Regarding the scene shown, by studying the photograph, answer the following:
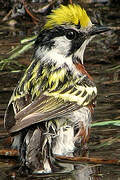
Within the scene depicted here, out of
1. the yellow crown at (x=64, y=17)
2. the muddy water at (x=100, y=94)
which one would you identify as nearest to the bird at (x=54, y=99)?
the yellow crown at (x=64, y=17)

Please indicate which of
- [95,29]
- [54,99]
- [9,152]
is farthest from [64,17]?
[9,152]

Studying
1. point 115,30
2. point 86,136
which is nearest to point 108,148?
point 86,136

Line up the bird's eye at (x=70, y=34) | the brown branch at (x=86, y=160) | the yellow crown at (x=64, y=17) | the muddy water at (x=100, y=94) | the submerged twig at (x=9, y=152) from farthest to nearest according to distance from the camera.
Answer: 1. the bird's eye at (x=70, y=34)
2. the yellow crown at (x=64, y=17)
3. the submerged twig at (x=9, y=152)
4. the brown branch at (x=86, y=160)
5. the muddy water at (x=100, y=94)

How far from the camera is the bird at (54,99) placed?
613 centimetres

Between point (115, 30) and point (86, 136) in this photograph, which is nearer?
point (86, 136)

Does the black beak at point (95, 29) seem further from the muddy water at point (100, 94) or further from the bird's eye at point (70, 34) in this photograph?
the muddy water at point (100, 94)

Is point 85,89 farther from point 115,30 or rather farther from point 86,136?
point 115,30

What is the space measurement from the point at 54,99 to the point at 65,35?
39.8 inches

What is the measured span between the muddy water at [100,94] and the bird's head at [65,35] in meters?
0.86

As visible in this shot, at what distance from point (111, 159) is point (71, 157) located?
0.43 metres

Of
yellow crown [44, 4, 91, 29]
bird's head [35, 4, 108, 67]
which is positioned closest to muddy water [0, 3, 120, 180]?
bird's head [35, 4, 108, 67]

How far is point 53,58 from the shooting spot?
7207 millimetres

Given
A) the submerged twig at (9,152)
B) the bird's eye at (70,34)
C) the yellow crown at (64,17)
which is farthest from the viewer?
the bird's eye at (70,34)

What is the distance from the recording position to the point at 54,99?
6523mm
